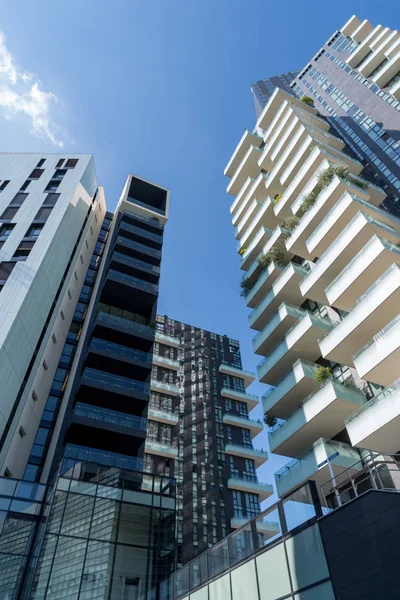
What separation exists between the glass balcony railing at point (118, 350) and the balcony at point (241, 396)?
21165mm

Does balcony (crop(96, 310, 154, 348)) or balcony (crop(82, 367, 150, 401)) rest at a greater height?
balcony (crop(96, 310, 154, 348))

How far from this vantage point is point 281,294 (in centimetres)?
2408

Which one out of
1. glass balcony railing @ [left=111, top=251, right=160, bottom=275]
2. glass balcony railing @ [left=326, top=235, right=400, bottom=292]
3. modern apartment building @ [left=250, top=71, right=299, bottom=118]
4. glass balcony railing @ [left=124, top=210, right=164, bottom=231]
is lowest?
glass balcony railing @ [left=326, top=235, right=400, bottom=292]

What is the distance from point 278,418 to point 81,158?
3746 cm

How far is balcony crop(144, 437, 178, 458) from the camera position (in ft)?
125

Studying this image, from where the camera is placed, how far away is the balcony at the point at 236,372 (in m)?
52.4

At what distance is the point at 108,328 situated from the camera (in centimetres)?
3108

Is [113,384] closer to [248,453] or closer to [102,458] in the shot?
[102,458]

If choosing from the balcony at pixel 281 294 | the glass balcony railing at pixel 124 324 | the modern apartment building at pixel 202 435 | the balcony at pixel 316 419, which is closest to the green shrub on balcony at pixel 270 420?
the balcony at pixel 316 419

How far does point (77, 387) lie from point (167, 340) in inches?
923

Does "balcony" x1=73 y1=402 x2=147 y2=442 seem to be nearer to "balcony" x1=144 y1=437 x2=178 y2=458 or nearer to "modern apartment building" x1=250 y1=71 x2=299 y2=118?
"balcony" x1=144 y1=437 x2=178 y2=458

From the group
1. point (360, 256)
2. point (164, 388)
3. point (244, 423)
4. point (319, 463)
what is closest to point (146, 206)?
point (164, 388)

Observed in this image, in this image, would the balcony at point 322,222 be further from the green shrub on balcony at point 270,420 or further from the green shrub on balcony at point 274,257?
the green shrub on balcony at point 270,420

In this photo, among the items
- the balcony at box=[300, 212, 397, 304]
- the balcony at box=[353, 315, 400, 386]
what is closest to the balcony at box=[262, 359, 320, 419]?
the balcony at box=[300, 212, 397, 304]
